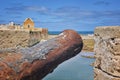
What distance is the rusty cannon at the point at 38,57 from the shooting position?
2.10m

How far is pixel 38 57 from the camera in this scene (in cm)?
222

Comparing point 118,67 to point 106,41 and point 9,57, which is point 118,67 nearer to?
point 106,41

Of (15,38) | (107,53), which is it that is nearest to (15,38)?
(15,38)

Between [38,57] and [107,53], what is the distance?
4.48 feet

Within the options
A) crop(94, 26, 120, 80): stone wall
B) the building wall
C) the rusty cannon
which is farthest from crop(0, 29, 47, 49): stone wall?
the rusty cannon

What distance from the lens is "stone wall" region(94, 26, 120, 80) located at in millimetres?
3185

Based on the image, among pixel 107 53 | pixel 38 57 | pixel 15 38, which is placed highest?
pixel 38 57

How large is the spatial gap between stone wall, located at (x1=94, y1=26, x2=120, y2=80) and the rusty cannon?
0.94 m

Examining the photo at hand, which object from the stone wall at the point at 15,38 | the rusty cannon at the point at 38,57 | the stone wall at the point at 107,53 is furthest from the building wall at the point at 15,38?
the rusty cannon at the point at 38,57

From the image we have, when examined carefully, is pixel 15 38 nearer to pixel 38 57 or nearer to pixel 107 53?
pixel 107 53

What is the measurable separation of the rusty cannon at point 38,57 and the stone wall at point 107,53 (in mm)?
938

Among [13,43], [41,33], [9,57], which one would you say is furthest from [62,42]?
[41,33]

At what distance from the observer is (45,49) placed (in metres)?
2.27

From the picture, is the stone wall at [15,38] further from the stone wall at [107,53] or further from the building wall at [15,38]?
the stone wall at [107,53]
